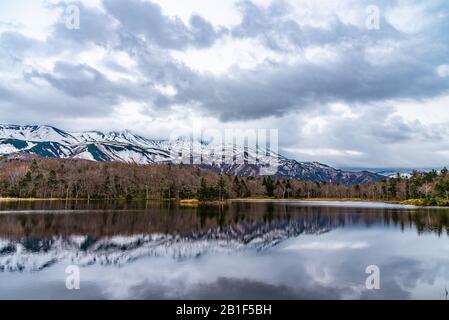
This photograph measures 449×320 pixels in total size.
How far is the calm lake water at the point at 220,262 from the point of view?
2345 cm

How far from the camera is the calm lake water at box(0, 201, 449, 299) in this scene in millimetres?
23453

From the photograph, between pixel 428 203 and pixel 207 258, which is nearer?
pixel 207 258

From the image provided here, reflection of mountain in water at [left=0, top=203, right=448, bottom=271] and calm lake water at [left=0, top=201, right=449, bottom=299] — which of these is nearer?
calm lake water at [left=0, top=201, right=449, bottom=299]

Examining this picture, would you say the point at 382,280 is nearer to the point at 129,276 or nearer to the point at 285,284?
the point at 285,284

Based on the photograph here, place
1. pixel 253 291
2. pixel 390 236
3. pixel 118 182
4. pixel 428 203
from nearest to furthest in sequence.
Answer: pixel 253 291 < pixel 390 236 < pixel 428 203 < pixel 118 182

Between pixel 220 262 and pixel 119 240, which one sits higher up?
pixel 119 240

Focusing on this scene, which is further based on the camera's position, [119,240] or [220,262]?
[119,240]

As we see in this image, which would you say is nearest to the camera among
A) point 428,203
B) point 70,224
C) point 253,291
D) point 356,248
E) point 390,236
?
point 253,291

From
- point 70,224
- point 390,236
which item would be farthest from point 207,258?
point 70,224

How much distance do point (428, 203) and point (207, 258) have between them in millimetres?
117136

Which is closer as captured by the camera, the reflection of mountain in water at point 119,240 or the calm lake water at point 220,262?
the calm lake water at point 220,262

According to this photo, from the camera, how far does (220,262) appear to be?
107ft

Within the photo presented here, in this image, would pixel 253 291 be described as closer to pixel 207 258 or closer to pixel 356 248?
pixel 207 258

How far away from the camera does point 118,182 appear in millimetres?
189250
